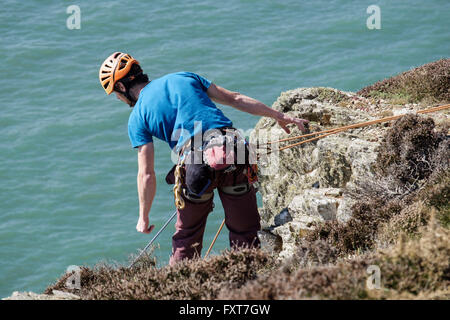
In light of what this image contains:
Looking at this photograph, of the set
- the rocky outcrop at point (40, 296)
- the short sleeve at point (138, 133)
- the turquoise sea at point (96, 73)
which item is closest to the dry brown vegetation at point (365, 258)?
the rocky outcrop at point (40, 296)

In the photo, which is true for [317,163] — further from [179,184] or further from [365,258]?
[365,258]

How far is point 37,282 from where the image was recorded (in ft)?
50.7

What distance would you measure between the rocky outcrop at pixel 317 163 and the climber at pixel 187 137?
103 centimetres

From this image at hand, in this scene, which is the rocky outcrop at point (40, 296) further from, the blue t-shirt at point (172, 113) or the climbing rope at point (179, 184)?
the blue t-shirt at point (172, 113)

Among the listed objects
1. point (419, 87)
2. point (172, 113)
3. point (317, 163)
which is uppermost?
point (172, 113)

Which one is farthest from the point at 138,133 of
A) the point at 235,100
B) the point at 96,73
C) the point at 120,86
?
the point at 96,73

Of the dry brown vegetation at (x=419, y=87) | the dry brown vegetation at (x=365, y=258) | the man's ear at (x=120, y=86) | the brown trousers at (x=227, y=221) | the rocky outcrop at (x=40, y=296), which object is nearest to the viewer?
the dry brown vegetation at (x=365, y=258)

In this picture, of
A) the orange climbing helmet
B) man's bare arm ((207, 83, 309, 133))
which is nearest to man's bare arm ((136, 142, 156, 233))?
the orange climbing helmet

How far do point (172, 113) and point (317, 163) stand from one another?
3.38 meters

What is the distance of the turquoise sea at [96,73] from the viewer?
17344 mm

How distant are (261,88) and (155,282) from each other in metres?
17.5

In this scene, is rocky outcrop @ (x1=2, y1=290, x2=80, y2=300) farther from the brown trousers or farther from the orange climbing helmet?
the orange climbing helmet

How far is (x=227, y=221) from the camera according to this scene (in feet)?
24.4

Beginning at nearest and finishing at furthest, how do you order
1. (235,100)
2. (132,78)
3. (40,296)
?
(40,296) → (132,78) → (235,100)
